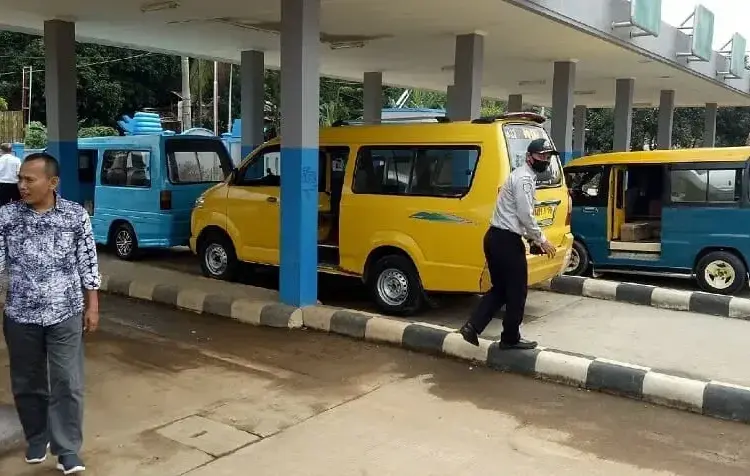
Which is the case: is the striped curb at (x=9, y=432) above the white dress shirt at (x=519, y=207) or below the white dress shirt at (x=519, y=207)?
below

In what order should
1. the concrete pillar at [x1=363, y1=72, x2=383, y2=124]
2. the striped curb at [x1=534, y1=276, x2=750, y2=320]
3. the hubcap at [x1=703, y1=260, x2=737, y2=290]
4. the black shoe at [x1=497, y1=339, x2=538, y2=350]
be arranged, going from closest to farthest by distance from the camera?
the black shoe at [x1=497, y1=339, x2=538, y2=350], the striped curb at [x1=534, y1=276, x2=750, y2=320], the hubcap at [x1=703, y1=260, x2=737, y2=290], the concrete pillar at [x1=363, y1=72, x2=383, y2=124]

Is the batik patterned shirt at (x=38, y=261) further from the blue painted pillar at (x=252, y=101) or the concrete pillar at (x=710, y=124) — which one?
the concrete pillar at (x=710, y=124)

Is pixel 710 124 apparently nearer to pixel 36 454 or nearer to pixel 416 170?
pixel 416 170

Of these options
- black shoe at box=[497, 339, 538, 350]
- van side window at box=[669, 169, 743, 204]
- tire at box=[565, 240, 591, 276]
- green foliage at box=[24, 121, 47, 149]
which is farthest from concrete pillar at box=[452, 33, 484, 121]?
green foliage at box=[24, 121, 47, 149]

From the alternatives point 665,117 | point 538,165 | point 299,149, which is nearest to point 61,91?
point 299,149

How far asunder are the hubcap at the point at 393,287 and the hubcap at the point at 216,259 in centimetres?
237

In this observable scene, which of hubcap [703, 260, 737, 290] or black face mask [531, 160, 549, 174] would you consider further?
hubcap [703, 260, 737, 290]

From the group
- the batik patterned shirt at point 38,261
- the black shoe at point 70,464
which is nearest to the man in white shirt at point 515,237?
the batik patterned shirt at point 38,261

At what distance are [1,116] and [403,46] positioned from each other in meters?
20.8

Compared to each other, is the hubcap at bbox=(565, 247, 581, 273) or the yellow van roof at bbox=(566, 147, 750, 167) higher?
the yellow van roof at bbox=(566, 147, 750, 167)

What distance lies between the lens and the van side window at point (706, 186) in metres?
8.54

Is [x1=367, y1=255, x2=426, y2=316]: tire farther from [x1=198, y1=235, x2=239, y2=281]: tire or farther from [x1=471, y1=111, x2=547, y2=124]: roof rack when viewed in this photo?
[x1=198, y1=235, x2=239, y2=281]: tire

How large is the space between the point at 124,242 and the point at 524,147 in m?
6.20

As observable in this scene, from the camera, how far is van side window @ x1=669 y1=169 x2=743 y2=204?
8539mm
